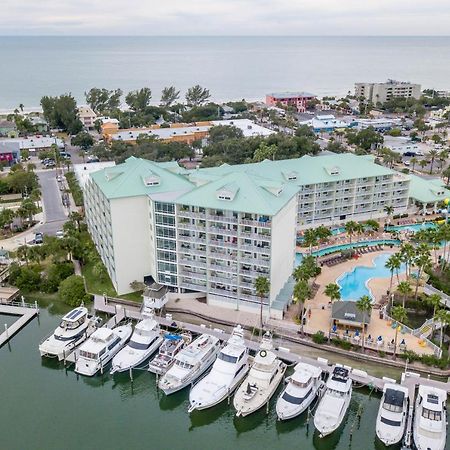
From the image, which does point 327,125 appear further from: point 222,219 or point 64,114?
point 222,219

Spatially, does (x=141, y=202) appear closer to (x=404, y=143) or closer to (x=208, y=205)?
(x=208, y=205)

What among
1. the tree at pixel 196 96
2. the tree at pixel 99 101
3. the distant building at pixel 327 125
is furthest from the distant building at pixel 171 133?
the tree at pixel 196 96

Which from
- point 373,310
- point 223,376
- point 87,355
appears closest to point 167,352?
point 223,376

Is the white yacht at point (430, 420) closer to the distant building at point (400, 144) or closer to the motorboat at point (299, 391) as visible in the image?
the motorboat at point (299, 391)

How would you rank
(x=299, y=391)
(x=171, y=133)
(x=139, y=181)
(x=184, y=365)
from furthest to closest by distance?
(x=171, y=133) → (x=139, y=181) → (x=184, y=365) → (x=299, y=391)

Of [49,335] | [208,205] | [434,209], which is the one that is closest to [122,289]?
[49,335]
